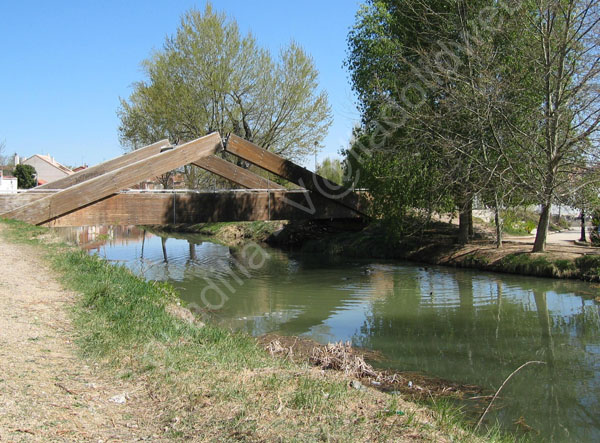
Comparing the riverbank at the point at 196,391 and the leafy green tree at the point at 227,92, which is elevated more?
the leafy green tree at the point at 227,92

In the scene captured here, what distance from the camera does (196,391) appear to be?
14.5 feet

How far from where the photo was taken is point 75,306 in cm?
705

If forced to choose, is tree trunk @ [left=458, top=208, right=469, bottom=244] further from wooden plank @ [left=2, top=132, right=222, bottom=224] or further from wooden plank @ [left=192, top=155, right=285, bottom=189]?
wooden plank @ [left=2, top=132, right=222, bottom=224]

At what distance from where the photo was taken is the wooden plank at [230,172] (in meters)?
20.2

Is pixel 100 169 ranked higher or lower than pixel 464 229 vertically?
higher

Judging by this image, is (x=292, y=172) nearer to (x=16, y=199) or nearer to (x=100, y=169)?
(x=100, y=169)

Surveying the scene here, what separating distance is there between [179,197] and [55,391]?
1544 centimetres

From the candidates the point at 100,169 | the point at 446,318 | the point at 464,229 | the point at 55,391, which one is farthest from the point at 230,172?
the point at 55,391

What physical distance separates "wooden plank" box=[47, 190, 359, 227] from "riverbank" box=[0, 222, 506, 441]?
36.8ft

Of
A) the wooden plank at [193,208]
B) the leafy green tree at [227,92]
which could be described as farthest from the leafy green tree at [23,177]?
the wooden plank at [193,208]

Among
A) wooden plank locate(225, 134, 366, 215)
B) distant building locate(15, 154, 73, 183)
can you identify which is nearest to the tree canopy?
wooden plank locate(225, 134, 366, 215)

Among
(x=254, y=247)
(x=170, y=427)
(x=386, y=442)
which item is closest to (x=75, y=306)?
(x=170, y=427)

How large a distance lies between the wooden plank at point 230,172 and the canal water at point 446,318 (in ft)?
10.5

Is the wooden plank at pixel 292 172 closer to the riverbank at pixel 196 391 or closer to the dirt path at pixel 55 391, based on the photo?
the riverbank at pixel 196 391
